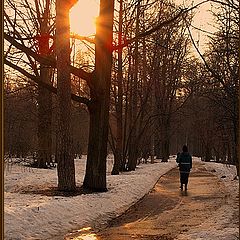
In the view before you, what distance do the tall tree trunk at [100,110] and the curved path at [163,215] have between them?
178 cm

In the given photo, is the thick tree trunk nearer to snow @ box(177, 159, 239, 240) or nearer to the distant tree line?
the distant tree line

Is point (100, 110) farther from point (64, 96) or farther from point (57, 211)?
point (57, 211)

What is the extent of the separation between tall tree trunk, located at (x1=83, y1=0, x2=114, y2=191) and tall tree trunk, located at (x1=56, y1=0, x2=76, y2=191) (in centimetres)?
98

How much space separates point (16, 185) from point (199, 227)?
396 inches

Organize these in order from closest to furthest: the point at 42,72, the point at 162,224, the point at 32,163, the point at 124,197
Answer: the point at 162,224 → the point at 124,197 → the point at 42,72 → the point at 32,163

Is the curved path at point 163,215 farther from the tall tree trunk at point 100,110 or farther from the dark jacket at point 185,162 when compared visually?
the tall tree trunk at point 100,110

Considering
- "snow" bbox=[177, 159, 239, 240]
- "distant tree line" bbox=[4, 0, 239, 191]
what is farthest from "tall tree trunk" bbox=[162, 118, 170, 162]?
"snow" bbox=[177, 159, 239, 240]

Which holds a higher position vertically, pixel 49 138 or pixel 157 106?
pixel 157 106

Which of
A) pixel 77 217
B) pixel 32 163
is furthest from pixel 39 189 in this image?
pixel 32 163

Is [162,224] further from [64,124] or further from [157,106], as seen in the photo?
[157,106]

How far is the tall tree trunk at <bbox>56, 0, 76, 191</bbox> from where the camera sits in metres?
14.8

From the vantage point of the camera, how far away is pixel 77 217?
11383 millimetres

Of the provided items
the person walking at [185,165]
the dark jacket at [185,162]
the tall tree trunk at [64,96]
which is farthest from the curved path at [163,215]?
the tall tree trunk at [64,96]

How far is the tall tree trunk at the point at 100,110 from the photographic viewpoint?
15969 millimetres
